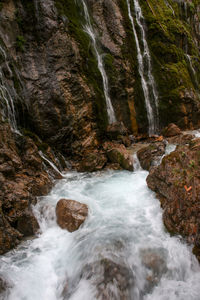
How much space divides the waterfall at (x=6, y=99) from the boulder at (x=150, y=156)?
538 cm

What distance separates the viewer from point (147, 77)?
12898 millimetres

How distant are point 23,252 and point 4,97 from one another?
5.85m

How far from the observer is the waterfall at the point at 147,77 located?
41.8 ft

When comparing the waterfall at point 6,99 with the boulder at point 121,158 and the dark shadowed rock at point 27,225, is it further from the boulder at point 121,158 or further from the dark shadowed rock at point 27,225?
the boulder at point 121,158

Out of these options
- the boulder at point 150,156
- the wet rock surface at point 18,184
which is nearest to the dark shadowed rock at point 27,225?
the wet rock surface at point 18,184

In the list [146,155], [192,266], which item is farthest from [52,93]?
[192,266]

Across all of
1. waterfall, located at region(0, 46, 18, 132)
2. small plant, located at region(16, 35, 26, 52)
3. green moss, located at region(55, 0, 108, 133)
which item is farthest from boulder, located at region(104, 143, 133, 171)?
small plant, located at region(16, 35, 26, 52)

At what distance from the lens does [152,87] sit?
1289cm

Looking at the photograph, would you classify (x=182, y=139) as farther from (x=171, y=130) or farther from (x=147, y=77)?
(x=147, y=77)

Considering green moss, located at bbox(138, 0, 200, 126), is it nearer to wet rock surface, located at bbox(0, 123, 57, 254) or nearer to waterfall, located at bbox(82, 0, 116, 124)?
waterfall, located at bbox(82, 0, 116, 124)

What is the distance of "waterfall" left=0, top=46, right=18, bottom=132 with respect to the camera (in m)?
7.80

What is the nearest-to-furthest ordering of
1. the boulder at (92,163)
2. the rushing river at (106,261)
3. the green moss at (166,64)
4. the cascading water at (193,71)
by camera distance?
the rushing river at (106,261) → the boulder at (92,163) → the green moss at (166,64) → the cascading water at (193,71)

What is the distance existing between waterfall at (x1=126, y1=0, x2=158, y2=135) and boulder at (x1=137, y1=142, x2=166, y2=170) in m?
3.94

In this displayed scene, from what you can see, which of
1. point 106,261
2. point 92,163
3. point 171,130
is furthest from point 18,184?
point 171,130
